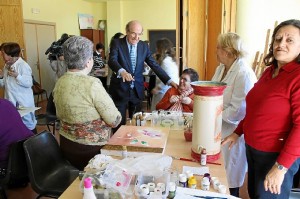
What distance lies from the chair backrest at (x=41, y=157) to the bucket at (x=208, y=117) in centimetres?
99

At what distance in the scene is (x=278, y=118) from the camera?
4.19 ft

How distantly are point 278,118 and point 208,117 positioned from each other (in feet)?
1.04

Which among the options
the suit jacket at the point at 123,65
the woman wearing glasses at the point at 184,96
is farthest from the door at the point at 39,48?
the woman wearing glasses at the point at 184,96

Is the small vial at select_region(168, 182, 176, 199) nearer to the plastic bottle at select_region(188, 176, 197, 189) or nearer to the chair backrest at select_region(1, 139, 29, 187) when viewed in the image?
the plastic bottle at select_region(188, 176, 197, 189)

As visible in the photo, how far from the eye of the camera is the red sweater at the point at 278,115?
119 cm

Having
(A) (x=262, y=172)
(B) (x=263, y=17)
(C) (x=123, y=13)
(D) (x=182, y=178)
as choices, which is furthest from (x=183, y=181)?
(C) (x=123, y=13)

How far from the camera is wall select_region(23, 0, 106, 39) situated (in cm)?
650

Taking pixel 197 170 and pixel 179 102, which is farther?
pixel 179 102

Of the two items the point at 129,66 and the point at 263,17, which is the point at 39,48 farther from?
the point at 263,17

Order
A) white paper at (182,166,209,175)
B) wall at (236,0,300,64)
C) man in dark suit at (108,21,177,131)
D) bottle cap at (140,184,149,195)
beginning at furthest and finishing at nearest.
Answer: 1. wall at (236,0,300,64)
2. man in dark suit at (108,21,177,131)
3. white paper at (182,166,209,175)
4. bottle cap at (140,184,149,195)

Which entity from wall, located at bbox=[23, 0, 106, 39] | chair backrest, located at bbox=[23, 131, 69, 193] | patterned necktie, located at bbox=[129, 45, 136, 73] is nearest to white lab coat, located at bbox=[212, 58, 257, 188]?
patterned necktie, located at bbox=[129, 45, 136, 73]

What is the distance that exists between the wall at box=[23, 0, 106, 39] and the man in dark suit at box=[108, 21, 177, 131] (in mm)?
4519

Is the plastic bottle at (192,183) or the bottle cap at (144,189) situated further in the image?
the plastic bottle at (192,183)

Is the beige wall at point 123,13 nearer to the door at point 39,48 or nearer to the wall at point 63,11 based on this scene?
the wall at point 63,11
